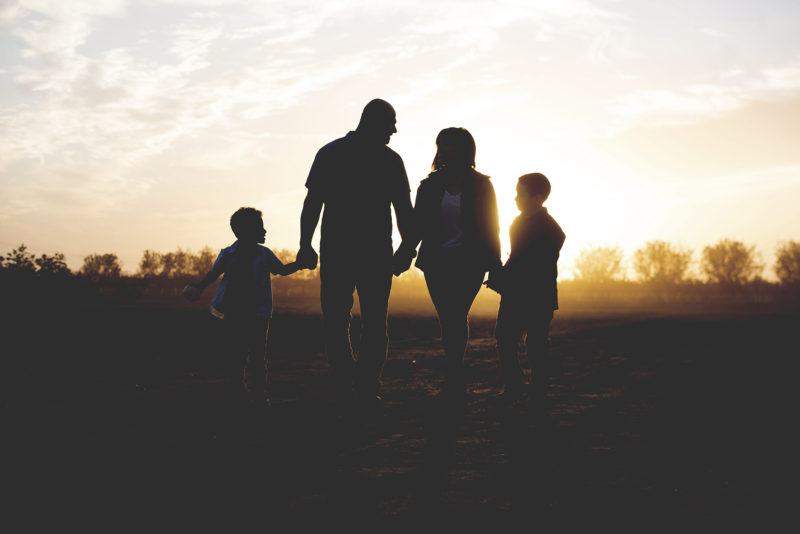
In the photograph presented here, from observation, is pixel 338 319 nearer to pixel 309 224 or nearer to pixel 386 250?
pixel 386 250

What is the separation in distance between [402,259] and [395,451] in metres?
1.65

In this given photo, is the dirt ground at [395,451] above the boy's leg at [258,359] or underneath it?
underneath

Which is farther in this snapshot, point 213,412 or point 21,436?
point 213,412

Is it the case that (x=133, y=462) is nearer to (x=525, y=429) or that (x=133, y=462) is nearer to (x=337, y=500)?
(x=337, y=500)

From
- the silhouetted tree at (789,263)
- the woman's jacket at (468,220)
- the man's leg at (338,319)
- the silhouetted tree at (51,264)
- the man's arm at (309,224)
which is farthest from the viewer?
the silhouetted tree at (789,263)

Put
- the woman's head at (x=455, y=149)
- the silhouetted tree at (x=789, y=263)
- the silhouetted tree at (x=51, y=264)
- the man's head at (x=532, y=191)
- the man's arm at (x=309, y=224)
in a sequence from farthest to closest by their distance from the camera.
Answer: the silhouetted tree at (x=789, y=263) < the silhouetted tree at (x=51, y=264) < the man's head at (x=532, y=191) < the woman's head at (x=455, y=149) < the man's arm at (x=309, y=224)

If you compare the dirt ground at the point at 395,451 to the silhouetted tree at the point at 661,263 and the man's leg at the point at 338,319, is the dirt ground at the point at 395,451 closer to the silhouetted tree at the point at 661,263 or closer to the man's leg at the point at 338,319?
the man's leg at the point at 338,319

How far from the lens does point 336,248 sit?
4.60 m

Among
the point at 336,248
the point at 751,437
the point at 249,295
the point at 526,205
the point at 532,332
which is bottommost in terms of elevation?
the point at 751,437

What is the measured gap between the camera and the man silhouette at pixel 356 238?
15.2ft

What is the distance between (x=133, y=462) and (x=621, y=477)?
2707 millimetres

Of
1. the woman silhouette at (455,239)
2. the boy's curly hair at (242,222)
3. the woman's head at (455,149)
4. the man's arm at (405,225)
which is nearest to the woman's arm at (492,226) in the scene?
the woman silhouette at (455,239)

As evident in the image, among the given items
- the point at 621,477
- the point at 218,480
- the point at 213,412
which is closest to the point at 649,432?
the point at 621,477

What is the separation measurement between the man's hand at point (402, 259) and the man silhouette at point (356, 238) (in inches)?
0.5
